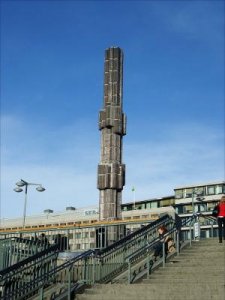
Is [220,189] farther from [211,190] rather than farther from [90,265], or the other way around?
[90,265]

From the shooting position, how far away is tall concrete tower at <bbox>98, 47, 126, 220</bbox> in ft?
98.4

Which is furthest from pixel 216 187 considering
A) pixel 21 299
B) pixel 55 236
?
pixel 21 299

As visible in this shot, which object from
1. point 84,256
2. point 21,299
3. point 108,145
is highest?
point 108,145

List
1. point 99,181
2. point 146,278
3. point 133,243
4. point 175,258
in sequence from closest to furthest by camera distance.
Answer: point 146,278, point 175,258, point 133,243, point 99,181

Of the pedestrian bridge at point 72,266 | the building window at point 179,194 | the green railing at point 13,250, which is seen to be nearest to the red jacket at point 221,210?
the pedestrian bridge at point 72,266

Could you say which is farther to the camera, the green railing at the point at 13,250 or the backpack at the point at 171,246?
the backpack at the point at 171,246

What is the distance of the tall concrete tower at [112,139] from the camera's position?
98.4 feet

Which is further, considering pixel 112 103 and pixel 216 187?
pixel 216 187

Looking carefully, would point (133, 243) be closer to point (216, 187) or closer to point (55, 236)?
point (55, 236)

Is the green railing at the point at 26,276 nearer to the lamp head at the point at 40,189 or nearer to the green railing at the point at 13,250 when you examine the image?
the green railing at the point at 13,250

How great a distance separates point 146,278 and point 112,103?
758 inches

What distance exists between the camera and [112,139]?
30938mm

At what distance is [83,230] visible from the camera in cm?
1891

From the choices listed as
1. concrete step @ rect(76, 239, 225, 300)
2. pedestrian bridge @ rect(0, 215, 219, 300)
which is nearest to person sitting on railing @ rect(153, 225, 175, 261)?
pedestrian bridge @ rect(0, 215, 219, 300)
